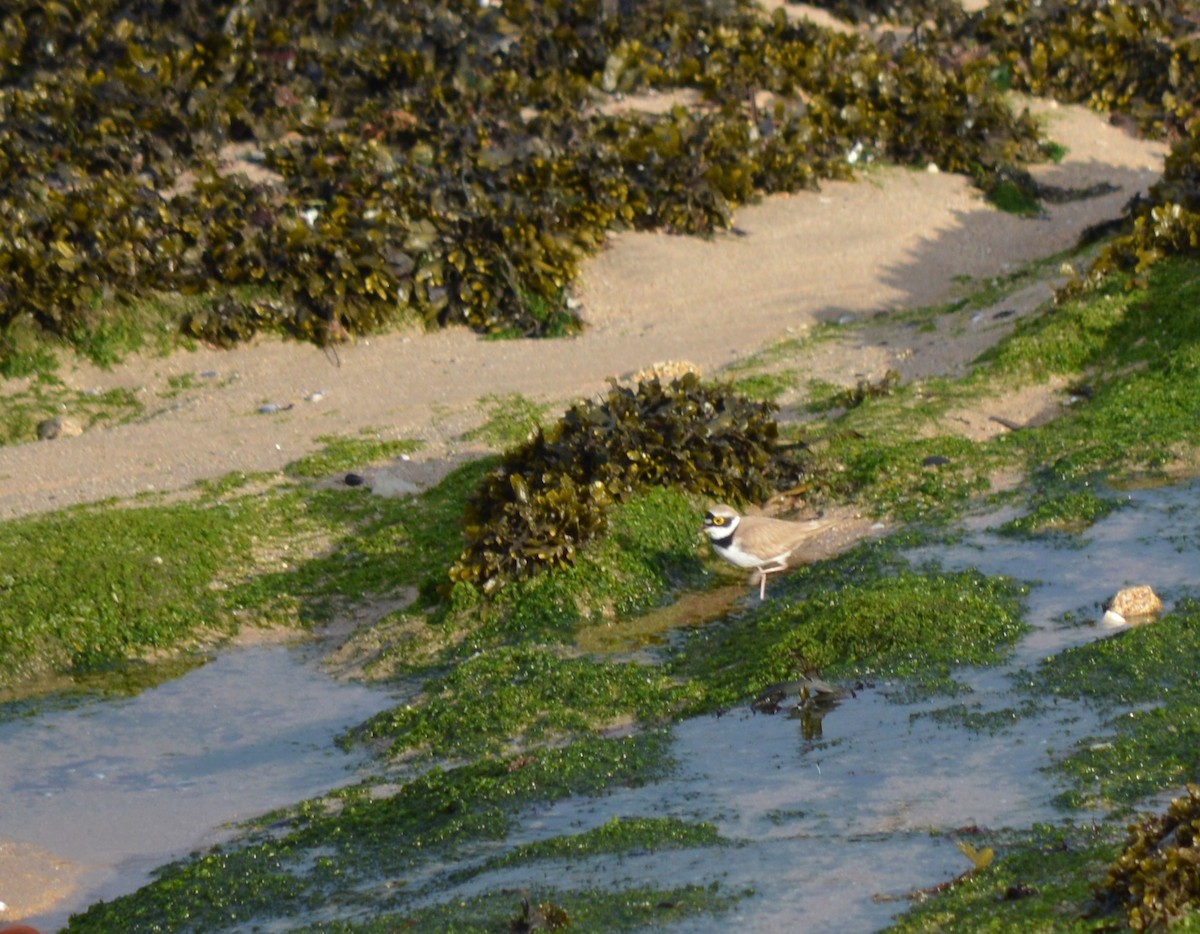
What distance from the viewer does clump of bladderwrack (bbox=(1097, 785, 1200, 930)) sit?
3637mm

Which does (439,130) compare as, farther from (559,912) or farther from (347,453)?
(559,912)

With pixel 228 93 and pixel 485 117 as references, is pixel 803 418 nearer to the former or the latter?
pixel 485 117

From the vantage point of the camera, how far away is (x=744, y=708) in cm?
610

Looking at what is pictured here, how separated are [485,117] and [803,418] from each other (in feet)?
18.9

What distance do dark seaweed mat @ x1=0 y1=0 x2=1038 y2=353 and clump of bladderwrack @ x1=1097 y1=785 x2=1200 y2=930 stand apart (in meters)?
9.07

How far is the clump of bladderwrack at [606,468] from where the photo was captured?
7.82 meters

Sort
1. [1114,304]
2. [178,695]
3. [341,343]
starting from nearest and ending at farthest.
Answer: [178,695] < [1114,304] < [341,343]

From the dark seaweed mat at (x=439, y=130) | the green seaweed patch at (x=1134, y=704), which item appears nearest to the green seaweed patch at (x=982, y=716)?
the green seaweed patch at (x=1134, y=704)

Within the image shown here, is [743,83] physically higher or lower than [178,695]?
higher

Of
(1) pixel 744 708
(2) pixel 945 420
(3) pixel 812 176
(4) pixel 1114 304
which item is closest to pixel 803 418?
(2) pixel 945 420

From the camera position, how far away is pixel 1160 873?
3.68 meters

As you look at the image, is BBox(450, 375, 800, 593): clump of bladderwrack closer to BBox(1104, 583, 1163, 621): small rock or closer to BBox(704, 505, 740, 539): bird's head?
BBox(704, 505, 740, 539): bird's head

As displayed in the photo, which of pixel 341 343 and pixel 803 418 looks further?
pixel 341 343

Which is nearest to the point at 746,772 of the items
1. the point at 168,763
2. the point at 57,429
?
the point at 168,763
